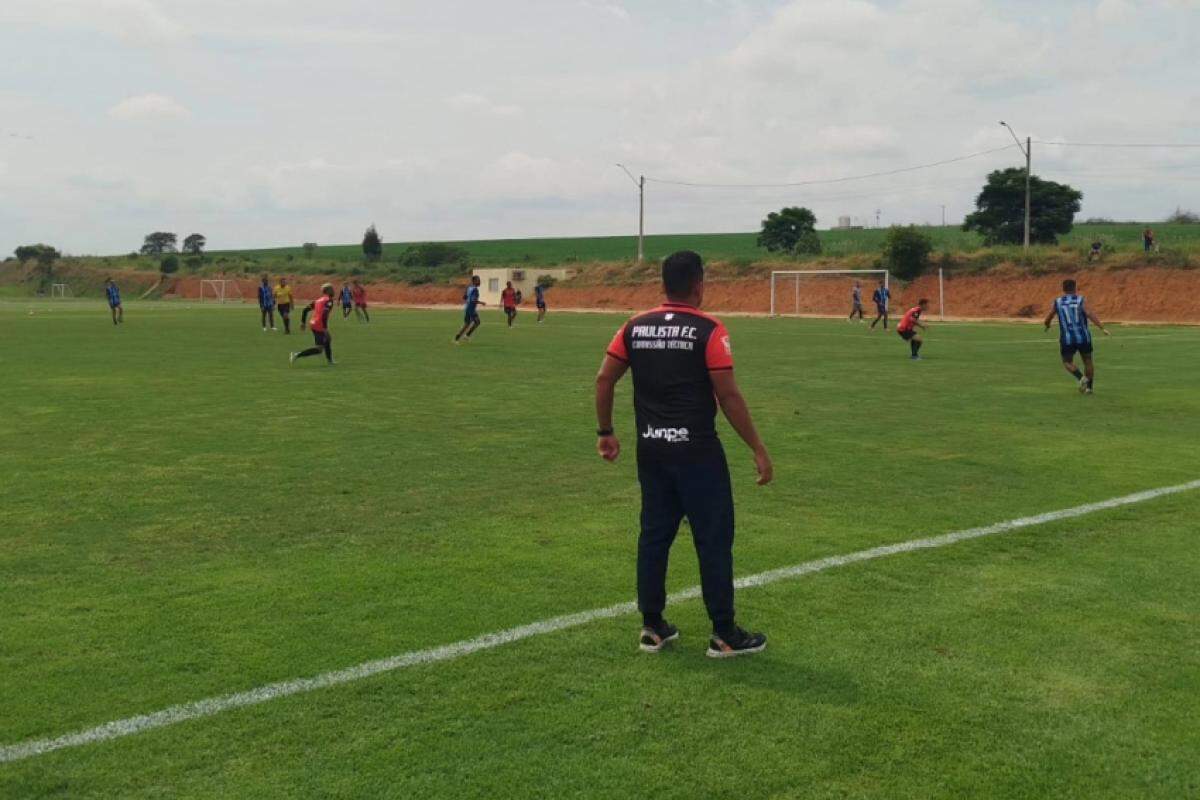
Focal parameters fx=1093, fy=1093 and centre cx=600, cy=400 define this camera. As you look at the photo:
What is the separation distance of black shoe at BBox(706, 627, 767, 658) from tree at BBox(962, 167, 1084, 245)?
68.4m

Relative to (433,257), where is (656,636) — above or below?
below

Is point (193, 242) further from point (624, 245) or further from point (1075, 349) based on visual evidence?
point (1075, 349)

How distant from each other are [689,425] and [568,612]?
129 cm

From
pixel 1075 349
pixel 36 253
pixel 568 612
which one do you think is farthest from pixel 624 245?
pixel 568 612

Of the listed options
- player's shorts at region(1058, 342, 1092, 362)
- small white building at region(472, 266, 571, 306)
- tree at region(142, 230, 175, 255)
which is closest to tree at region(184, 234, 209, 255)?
tree at region(142, 230, 175, 255)

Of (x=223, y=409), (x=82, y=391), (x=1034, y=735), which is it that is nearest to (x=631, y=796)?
(x=1034, y=735)

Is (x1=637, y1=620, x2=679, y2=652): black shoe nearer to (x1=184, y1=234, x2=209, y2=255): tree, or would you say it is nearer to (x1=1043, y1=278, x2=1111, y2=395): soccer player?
(x1=1043, y1=278, x2=1111, y2=395): soccer player

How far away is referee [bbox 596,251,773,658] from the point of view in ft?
16.9

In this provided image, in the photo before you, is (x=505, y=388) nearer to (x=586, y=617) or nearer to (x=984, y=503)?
(x=984, y=503)

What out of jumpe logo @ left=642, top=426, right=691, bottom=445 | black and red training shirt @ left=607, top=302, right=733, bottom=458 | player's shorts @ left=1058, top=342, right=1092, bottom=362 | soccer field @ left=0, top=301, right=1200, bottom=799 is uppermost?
black and red training shirt @ left=607, top=302, right=733, bottom=458

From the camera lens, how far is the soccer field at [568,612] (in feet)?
13.2

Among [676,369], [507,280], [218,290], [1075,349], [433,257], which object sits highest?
[433,257]

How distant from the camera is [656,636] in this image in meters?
5.29

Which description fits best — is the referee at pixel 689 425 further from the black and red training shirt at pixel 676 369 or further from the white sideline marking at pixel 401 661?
the white sideline marking at pixel 401 661
